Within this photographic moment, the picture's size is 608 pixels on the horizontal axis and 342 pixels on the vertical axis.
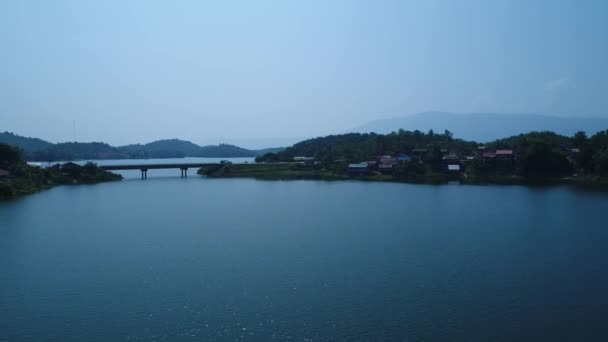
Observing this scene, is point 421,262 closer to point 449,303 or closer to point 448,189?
point 449,303

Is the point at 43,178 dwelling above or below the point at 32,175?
below

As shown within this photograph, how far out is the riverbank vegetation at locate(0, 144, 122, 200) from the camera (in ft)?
88.5

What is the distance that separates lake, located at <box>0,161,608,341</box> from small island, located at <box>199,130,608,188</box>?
464 inches

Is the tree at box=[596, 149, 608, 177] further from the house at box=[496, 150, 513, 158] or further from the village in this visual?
the house at box=[496, 150, 513, 158]

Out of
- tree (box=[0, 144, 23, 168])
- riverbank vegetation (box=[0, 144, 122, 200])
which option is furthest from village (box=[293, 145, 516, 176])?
tree (box=[0, 144, 23, 168])

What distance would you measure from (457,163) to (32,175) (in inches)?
1229

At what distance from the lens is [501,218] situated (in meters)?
16.5

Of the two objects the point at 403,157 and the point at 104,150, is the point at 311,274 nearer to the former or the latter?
the point at 403,157

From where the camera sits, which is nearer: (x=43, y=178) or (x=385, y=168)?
(x=43, y=178)

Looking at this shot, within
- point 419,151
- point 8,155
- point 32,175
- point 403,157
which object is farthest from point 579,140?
point 8,155

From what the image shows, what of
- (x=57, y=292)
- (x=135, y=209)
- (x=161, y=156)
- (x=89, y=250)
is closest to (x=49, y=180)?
(x=135, y=209)

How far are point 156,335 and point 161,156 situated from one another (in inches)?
4240

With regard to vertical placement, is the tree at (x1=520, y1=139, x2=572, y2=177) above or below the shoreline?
above

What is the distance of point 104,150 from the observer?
330ft
